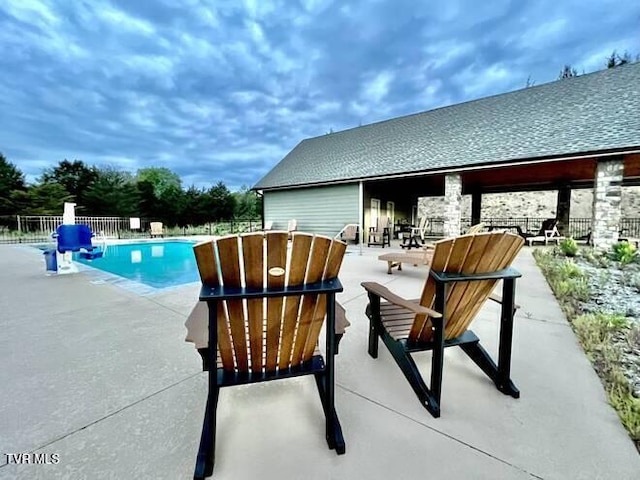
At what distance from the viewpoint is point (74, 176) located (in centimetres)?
1828

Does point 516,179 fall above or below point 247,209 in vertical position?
above

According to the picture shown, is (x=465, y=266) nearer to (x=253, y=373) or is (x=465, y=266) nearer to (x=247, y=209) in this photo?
(x=253, y=373)

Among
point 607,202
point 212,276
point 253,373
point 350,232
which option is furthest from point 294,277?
point 607,202

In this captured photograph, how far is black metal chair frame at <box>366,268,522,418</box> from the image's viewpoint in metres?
1.44

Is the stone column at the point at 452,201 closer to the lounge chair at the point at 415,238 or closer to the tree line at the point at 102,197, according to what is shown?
the lounge chair at the point at 415,238

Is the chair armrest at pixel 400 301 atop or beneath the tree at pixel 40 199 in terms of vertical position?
beneath

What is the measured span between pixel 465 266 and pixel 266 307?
1.03m

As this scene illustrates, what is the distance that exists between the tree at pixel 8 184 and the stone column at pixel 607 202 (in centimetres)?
2499

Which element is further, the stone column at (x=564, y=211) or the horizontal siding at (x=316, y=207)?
the stone column at (x=564, y=211)

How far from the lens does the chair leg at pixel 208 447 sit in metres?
1.11

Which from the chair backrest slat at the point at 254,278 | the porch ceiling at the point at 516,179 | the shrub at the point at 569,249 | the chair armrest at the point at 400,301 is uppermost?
the porch ceiling at the point at 516,179

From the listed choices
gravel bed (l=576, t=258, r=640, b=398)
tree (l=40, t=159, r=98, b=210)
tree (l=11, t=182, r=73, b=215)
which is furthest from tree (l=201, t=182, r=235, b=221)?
gravel bed (l=576, t=258, r=640, b=398)

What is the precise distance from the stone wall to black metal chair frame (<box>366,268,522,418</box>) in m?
17.3

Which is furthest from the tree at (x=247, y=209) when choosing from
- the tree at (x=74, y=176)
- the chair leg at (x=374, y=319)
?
the chair leg at (x=374, y=319)
